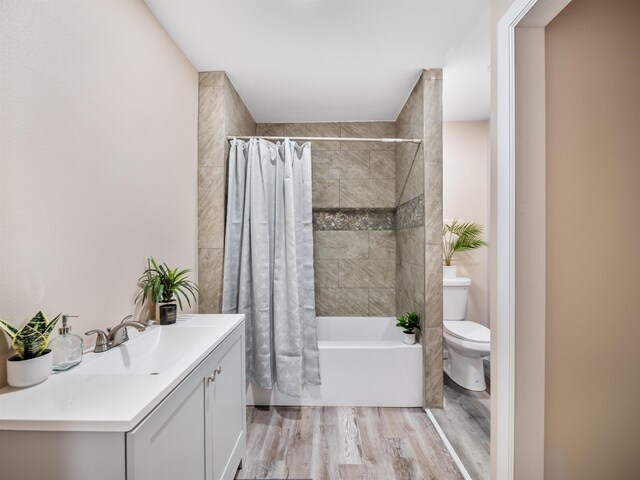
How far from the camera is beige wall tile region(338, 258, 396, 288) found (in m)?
3.16

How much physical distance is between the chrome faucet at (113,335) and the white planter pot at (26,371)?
0.24m

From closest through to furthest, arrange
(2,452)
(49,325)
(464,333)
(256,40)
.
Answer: (2,452) → (49,325) → (256,40) → (464,333)

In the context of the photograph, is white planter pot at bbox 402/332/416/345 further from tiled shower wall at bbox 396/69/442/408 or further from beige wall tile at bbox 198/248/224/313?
beige wall tile at bbox 198/248/224/313

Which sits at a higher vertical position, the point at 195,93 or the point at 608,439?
the point at 195,93

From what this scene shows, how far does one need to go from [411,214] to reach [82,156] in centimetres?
220

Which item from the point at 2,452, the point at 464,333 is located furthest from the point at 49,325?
the point at 464,333

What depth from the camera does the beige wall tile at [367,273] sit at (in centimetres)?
316

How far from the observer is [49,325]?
0.93 meters

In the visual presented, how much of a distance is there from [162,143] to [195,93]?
67 cm

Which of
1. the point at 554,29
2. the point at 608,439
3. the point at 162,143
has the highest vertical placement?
the point at 554,29

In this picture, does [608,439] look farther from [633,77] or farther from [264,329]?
[264,329]

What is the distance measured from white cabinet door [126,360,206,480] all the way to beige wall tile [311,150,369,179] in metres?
2.36

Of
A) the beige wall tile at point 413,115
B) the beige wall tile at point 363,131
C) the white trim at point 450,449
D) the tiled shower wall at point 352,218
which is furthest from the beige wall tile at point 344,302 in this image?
the beige wall tile at point 413,115

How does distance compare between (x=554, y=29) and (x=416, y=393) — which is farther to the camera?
(x=416, y=393)
